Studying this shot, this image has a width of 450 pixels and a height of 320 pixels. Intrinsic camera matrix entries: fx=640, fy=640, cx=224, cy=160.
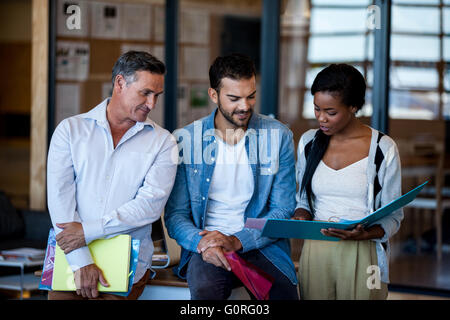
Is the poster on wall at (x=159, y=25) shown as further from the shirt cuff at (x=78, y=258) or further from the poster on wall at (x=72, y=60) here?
the shirt cuff at (x=78, y=258)

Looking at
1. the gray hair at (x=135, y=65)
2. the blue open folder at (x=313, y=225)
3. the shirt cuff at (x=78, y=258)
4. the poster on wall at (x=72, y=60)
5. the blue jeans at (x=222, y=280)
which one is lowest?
the blue jeans at (x=222, y=280)

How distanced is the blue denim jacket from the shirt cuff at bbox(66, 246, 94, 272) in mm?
360

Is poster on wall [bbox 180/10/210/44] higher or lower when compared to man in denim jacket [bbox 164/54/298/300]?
higher

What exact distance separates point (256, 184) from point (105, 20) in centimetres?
216

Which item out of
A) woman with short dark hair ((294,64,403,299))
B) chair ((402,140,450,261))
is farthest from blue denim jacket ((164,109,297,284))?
chair ((402,140,450,261))

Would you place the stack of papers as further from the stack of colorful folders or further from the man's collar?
the man's collar

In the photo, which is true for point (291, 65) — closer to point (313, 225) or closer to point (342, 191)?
point (342, 191)

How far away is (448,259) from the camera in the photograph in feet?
16.3

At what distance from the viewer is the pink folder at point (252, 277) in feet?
7.80

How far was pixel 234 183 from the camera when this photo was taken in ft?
8.56

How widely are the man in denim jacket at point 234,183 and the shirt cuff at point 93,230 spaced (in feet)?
1.00

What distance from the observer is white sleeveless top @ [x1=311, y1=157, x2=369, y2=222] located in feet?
8.05

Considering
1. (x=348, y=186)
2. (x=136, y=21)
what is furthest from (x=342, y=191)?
(x=136, y=21)

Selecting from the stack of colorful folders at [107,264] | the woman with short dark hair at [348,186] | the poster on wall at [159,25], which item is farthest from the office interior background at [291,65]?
the stack of colorful folders at [107,264]
